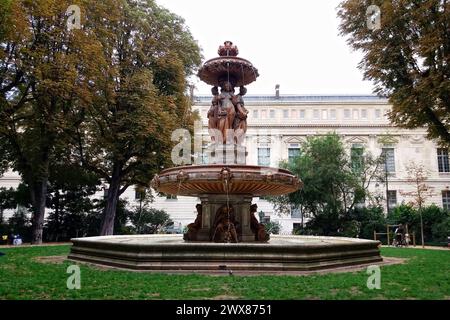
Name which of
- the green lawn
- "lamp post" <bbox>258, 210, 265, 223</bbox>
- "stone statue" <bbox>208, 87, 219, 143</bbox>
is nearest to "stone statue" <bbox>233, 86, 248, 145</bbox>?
"stone statue" <bbox>208, 87, 219, 143</bbox>

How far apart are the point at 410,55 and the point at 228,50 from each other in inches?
397

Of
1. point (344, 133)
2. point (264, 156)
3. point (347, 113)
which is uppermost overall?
point (347, 113)

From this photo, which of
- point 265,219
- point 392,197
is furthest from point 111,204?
point 392,197

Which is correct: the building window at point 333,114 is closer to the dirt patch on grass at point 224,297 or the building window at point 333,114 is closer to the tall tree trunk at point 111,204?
the tall tree trunk at point 111,204

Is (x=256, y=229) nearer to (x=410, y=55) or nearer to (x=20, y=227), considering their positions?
(x=410, y=55)

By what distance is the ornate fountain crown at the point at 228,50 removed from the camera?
13742 millimetres

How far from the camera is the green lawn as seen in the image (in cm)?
624

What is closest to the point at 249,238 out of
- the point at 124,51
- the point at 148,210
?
the point at 124,51

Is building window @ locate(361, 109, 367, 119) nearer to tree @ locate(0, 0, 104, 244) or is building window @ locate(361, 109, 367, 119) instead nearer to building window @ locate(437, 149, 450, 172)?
building window @ locate(437, 149, 450, 172)

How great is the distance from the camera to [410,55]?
61.0 feet

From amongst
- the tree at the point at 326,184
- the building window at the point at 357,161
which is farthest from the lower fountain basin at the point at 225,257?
the building window at the point at 357,161

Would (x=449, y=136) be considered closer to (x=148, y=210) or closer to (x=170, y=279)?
(x=170, y=279)

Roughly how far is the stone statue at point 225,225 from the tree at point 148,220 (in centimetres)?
2584
